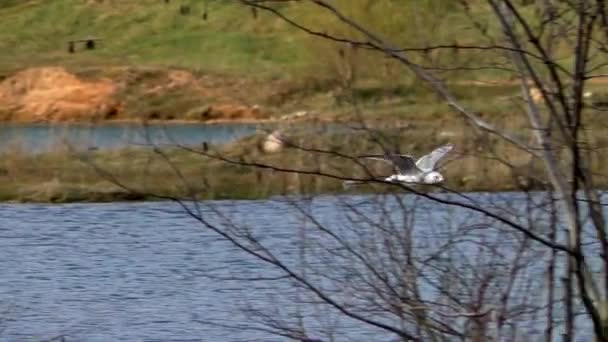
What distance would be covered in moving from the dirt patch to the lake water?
21.5 metres

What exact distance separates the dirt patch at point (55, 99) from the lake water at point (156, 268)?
21.5m

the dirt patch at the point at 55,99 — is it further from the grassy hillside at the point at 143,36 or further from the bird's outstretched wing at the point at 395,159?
the bird's outstretched wing at the point at 395,159

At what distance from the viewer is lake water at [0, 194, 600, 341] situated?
24.7 ft

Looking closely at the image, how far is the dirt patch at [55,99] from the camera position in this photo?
3894 centimetres

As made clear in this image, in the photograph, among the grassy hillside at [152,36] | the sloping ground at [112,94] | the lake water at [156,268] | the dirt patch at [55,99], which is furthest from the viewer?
the grassy hillside at [152,36]

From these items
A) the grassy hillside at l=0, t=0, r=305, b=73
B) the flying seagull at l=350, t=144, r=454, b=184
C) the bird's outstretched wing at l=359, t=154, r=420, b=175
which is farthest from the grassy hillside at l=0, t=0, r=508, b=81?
the bird's outstretched wing at l=359, t=154, r=420, b=175

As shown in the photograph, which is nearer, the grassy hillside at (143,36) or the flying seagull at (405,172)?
the flying seagull at (405,172)

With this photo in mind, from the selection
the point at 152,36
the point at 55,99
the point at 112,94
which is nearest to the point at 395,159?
the point at 112,94

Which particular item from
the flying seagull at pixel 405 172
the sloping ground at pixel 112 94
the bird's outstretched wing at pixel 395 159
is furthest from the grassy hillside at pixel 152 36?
the bird's outstretched wing at pixel 395 159

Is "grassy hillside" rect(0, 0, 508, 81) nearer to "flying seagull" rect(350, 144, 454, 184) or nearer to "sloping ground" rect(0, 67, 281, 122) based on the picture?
"sloping ground" rect(0, 67, 281, 122)

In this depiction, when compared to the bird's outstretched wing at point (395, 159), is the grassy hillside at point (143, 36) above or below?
above

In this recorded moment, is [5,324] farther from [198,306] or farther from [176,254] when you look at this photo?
[176,254]

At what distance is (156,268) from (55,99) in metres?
27.0

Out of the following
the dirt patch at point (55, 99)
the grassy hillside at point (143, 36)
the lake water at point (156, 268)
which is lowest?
the lake water at point (156, 268)
